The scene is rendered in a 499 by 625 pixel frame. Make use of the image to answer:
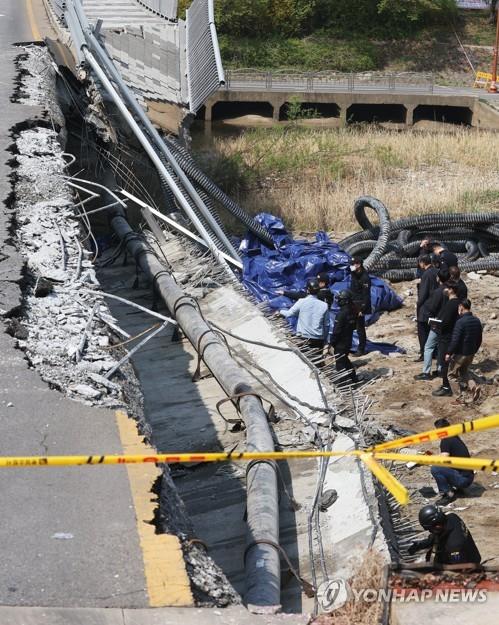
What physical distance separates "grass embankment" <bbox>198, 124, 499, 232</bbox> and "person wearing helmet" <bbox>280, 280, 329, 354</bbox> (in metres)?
7.96

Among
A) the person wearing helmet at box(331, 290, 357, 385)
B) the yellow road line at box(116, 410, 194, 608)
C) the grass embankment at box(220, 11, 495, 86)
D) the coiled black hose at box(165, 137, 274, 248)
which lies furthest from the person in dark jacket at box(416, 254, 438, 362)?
the grass embankment at box(220, 11, 495, 86)

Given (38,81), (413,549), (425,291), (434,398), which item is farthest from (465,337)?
(38,81)

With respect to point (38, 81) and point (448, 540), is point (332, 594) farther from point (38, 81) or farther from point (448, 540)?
point (38, 81)

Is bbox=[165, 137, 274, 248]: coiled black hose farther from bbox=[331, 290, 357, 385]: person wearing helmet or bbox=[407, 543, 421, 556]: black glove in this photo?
bbox=[407, 543, 421, 556]: black glove

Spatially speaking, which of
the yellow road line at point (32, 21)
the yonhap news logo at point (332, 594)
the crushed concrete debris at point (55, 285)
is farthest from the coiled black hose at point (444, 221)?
the yonhap news logo at point (332, 594)

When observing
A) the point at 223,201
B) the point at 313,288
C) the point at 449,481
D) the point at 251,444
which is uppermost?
the point at 251,444

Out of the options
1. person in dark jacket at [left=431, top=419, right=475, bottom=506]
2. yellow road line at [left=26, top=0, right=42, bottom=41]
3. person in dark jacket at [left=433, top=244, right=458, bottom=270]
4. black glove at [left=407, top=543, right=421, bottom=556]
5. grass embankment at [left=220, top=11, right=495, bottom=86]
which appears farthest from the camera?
grass embankment at [left=220, top=11, right=495, bottom=86]

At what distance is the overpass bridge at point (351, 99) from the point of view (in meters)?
39.4

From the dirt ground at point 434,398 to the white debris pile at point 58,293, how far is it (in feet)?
10.3

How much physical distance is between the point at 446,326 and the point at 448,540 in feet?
17.1

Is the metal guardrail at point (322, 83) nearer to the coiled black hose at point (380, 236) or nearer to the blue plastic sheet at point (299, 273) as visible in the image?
the coiled black hose at point (380, 236)

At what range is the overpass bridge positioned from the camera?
129ft

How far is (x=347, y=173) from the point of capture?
24.3 metres

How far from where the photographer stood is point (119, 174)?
17.2m
